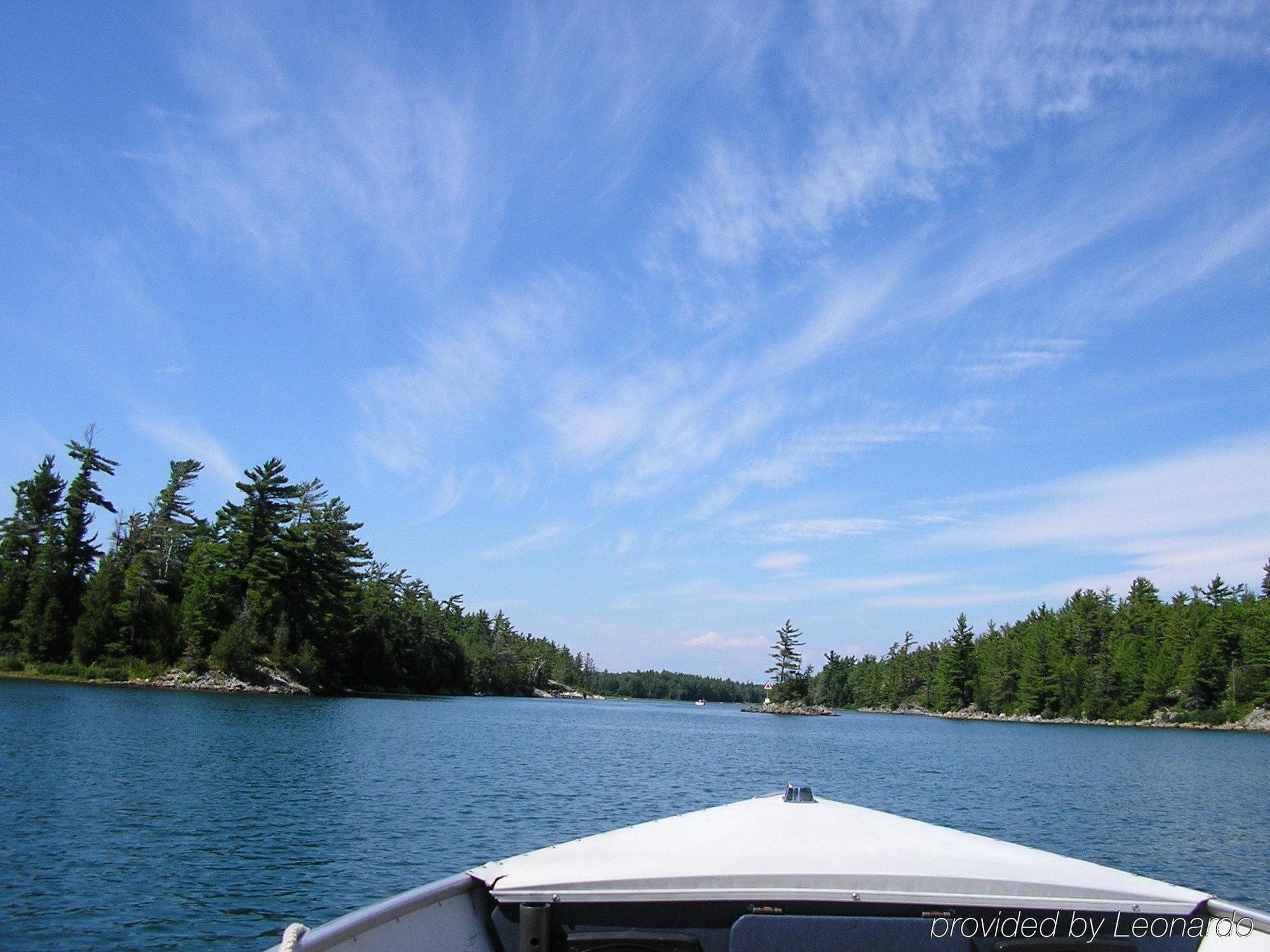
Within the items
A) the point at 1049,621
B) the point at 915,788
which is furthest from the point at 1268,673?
the point at 915,788

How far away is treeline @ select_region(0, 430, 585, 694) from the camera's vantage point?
86250 mm

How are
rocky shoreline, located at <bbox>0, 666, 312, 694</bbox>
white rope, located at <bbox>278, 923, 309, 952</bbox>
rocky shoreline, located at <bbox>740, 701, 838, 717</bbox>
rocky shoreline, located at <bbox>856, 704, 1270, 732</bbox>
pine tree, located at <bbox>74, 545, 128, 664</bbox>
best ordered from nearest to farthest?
white rope, located at <bbox>278, 923, 309, 952</bbox> → rocky shoreline, located at <bbox>0, 666, 312, 694</bbox> → pine tree, located at <bbox>74, 545, 128, 664</bbox> → rocky shoreline, located at <bbox>856, 704, 1270, 732</bbox> → rocky shoreline, located at <bbox>740, 701, 838, 717</bbox>

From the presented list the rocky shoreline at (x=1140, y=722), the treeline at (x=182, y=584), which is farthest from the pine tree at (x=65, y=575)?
the rocky shoreline at (x=1140, y=722)

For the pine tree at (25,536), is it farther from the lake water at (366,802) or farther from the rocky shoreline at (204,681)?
the lake water at (366,802)

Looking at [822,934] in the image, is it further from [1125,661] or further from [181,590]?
[1125,661]

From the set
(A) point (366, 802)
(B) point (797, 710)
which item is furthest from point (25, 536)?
(B) point (797, 710)

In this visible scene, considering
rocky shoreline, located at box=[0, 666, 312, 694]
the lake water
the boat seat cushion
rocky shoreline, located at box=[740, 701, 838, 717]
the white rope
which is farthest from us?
rocky shoreline, located at box=[740, 701, 838, 717]

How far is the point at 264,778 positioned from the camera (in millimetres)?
29203

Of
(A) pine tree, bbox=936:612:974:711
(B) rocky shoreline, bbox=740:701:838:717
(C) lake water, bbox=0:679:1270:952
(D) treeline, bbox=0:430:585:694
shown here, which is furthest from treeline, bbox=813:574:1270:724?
(D) treeline, bbox=0:430:585:694

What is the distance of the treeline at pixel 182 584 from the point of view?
3396 inches

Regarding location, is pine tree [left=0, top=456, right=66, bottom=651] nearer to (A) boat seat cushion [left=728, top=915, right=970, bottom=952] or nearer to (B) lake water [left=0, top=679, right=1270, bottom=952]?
(B) lake water [left=0, top=679, right=1270, bottom=952]

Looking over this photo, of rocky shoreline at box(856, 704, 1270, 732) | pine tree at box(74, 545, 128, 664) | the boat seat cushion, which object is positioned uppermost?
pine tree at box(74, 545, 128, 664)

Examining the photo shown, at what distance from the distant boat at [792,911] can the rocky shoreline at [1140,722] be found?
14281 cm

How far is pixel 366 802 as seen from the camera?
26.0 meters
